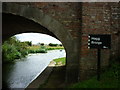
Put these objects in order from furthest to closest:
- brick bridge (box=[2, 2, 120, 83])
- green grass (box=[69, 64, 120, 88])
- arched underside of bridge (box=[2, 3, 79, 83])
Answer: arched underside of bridge (box=[2, 3, 79, 83]) < brick bridge (box=[2, 2, 120, 83]) < green grass (box=[69, 64, 120, 88])

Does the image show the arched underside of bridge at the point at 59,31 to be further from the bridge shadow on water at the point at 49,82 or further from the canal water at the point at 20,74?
the canal water at the point at 20,74

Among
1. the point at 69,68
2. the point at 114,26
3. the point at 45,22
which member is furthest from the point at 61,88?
A: the point at 114,26

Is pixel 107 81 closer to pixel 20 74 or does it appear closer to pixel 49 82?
pixel 49 82

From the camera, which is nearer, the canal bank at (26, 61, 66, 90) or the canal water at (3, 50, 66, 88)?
the canal bank at (26, 61, 66, 90)

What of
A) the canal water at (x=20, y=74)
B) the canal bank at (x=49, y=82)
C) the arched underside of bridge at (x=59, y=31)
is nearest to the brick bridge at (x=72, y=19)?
the arched underside of bridge at (x=59, y=31)

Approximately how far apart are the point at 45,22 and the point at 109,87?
10.0 ft

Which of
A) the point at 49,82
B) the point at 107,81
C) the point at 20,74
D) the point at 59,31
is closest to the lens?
the point at 107,81

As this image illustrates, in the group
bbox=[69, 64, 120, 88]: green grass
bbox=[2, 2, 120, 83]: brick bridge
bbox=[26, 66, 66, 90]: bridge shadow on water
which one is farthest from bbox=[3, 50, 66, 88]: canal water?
bbox=[69, 64, 120, 88]: green grass

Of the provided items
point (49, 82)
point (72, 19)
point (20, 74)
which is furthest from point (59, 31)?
point (20, 74)

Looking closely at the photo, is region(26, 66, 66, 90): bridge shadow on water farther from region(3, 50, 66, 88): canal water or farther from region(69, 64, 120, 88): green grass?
region(69, 64, 120, 88): green grass

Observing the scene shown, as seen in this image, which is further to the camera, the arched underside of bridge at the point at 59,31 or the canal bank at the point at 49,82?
the canal bank at the point at 49,82

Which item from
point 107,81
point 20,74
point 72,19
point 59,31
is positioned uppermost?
point 72,19

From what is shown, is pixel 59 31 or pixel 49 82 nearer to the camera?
pixel 59 31

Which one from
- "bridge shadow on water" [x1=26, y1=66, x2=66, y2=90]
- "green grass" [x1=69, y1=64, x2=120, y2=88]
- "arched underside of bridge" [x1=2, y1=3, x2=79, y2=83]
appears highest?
"arched underside of bridge" [x1=2, y1=3, x2=79, y2=83]
